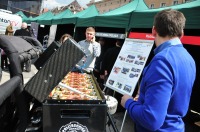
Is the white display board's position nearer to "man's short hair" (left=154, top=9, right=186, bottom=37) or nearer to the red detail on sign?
the red detail on sign

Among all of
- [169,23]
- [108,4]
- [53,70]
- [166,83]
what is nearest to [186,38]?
[169,23]

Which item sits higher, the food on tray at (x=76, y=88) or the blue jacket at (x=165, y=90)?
the blue jacket at (x=165, y=90)

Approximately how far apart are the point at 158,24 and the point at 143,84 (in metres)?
0.41

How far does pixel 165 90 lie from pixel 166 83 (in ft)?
0.14

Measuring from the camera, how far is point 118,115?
5121mm

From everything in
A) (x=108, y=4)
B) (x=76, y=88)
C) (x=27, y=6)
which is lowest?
(x=76, y=88)

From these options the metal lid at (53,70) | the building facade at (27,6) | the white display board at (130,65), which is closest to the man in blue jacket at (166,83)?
the metal lid at (53,70)

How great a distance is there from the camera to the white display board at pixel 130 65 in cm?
382

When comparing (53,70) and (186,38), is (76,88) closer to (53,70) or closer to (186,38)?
(53,70)

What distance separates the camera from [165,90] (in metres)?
1.42

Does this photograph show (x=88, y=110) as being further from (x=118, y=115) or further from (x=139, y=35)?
(x=118, y=115)

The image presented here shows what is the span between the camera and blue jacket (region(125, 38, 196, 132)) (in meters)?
1.44

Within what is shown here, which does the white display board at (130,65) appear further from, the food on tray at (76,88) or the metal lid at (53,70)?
the metal lid at (53,70)

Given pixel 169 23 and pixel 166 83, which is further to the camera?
pixel 169 23
